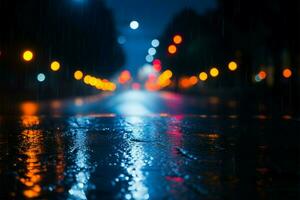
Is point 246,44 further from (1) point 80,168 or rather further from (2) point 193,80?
(1) point 80,168

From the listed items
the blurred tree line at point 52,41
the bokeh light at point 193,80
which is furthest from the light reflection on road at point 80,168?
the bokeh light at point 193,80

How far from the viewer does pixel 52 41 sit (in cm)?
7012

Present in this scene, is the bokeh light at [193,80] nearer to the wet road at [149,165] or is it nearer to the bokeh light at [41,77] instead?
the bokeh light at [41,77]

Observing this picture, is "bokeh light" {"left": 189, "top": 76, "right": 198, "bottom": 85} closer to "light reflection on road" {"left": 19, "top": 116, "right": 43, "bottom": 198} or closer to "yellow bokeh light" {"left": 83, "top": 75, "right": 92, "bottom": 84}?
"yellow bokeh light" {"left": 83, "top": 75, "right": 92, "bottom": 84}

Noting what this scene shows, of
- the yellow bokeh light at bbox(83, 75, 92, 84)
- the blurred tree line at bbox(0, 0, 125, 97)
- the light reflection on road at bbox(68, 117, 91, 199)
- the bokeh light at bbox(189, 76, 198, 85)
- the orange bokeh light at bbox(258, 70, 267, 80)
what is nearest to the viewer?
the light reflection on road at bbox(68, 117, 91, 199)

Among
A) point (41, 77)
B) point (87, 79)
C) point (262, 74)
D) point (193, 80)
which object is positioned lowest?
point (41, 77)

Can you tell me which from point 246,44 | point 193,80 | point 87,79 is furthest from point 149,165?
point 193,80

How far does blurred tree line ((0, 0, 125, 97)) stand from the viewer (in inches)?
2159

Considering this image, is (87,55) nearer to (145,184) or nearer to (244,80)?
(244,80)

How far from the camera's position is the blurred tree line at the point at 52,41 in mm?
54844

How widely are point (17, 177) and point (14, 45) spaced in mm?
47728

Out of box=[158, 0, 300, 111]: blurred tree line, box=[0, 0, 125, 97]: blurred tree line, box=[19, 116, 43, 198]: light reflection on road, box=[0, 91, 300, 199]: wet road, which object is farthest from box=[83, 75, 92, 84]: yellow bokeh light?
box=[0, 91, 300, 199]: wet road

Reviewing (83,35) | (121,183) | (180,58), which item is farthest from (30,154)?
(180,58)

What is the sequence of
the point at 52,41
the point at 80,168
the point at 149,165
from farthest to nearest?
the point at 52,41 → the point at 149,165 → the point at 80,168
